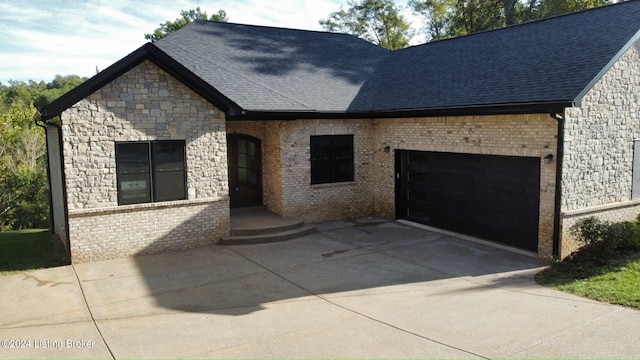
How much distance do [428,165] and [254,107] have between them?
5266 millimetres

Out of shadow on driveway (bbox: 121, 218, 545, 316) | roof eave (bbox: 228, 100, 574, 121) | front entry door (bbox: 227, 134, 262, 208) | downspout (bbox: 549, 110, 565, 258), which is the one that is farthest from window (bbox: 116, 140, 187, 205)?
downspout (bbox: 549, 110, 565, 258)

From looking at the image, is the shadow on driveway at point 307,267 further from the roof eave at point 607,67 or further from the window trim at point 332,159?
the roof eave at point 607,67

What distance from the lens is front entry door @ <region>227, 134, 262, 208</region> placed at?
1541 cm

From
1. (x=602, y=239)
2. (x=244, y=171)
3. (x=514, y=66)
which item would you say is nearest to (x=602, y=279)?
(x=602, y=239)

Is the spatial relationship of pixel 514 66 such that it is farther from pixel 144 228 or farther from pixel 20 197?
pixel 20 197

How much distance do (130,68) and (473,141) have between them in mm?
8442

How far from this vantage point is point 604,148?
37.4ft

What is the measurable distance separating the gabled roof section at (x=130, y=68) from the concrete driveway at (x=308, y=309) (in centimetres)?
349

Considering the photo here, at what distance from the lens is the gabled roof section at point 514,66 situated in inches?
425

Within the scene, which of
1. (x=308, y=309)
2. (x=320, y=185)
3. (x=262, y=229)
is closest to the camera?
(x=308, y=309)

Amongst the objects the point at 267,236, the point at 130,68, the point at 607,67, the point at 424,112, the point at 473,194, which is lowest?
the point at 267,236

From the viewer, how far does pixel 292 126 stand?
14359 millimetres

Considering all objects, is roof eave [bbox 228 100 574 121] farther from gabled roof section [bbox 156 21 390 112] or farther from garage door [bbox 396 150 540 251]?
garage door [bbox 396 150 540 251]

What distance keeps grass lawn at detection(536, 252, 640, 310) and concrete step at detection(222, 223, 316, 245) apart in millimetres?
6123
